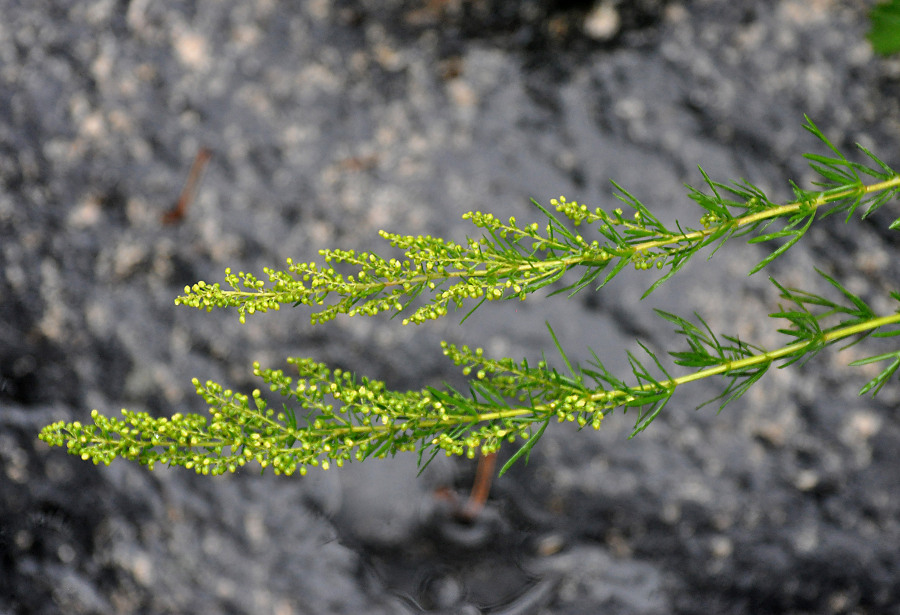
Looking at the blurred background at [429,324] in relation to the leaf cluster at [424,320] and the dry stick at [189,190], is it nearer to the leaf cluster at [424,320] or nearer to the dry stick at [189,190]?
the dry stick at [189,190]

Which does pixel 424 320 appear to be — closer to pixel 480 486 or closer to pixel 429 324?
pixel 429 324

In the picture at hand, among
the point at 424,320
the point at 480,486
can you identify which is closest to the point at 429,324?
the point at 480,486

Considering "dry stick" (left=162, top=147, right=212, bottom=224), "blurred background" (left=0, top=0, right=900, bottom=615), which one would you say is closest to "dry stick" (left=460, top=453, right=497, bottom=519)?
"blurred background" (left=0, top=0, right=900, bottom=615)

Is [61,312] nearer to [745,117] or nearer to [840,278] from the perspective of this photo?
[745,117]

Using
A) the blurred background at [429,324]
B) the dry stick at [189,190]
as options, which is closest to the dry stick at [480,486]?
the blurred background at [429,324]

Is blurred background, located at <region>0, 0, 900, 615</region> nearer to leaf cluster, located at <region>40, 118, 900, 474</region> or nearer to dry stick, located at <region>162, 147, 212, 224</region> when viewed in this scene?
dry stick, located at <region>162, 147, 212, 224</region>

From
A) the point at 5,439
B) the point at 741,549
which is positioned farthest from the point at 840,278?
the point at 5,439
